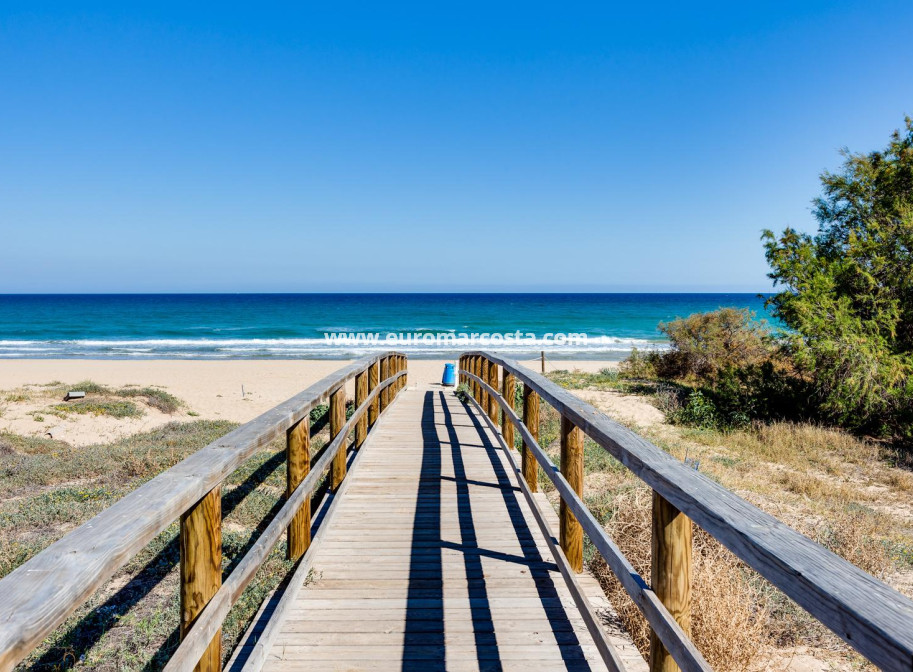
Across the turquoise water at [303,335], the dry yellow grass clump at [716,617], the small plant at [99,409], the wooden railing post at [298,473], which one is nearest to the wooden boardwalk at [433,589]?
the wooden railing post at [298,473]

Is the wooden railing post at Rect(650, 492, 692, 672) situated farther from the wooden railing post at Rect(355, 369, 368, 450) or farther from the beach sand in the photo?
the beach sand

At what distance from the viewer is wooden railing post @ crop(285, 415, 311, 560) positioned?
3473mm

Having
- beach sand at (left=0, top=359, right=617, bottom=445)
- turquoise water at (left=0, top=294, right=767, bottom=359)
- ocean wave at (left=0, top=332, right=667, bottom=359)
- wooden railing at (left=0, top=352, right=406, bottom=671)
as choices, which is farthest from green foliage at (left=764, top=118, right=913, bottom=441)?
ocean wave at (left=0, top=332, right=667, bottom=359)

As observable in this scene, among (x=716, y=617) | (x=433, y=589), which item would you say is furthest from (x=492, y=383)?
(x=716, y=617)

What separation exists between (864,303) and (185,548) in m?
12.4

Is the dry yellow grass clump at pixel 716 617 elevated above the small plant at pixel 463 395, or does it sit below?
above

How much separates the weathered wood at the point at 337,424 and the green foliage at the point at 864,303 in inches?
357

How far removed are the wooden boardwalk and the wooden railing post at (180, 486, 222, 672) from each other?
79 cm

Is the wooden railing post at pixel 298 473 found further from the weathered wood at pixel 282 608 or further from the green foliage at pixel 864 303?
the green foliage at pixel 864 303

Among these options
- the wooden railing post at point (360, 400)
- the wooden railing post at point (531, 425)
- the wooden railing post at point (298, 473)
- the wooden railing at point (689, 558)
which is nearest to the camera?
the wooden railing at point (689, 558)

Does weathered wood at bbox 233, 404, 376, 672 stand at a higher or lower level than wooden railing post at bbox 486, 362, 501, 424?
lower

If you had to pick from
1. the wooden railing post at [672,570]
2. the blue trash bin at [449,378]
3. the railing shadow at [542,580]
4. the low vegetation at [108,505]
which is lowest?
the blue trash bin at [449,378]

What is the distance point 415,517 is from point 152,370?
27.1 metres

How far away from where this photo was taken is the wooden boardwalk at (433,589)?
264 centimetres
